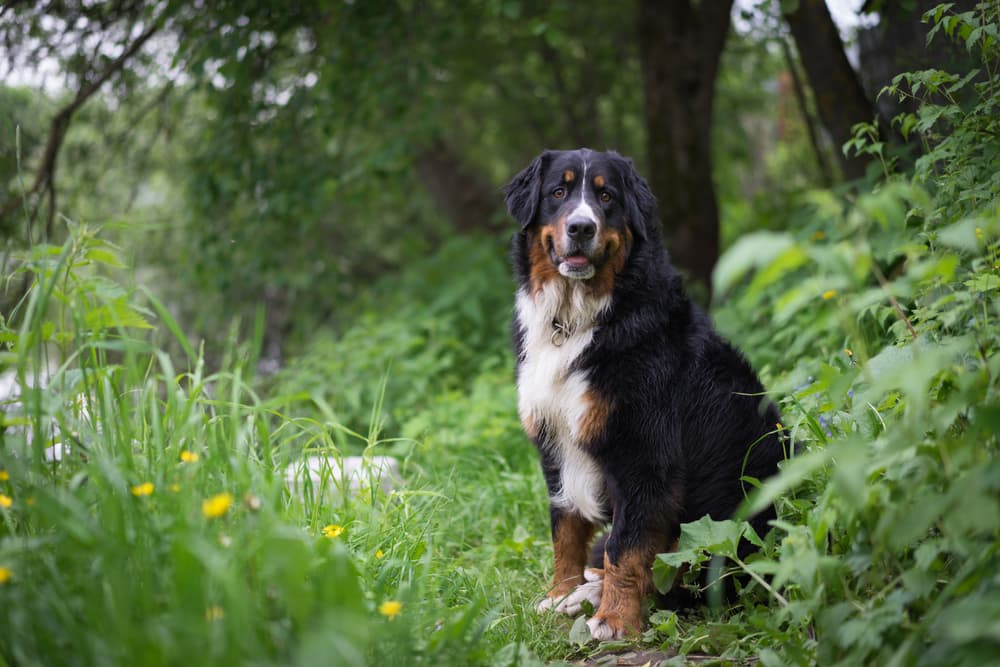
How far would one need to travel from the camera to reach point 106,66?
5918 millimetres

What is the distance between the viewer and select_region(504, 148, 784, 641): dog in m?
2.82

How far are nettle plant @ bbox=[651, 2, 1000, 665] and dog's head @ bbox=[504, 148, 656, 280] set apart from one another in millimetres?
882

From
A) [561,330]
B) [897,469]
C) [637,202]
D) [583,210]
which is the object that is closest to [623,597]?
[561,330]

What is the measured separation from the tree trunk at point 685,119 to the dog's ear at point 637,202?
3.21m

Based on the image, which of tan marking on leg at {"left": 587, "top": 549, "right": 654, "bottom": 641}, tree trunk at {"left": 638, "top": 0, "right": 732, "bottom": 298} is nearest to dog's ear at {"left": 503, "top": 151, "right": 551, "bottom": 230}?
tan marking on leg at {"left": 587, "top": 549, "right": 654, "bottom": 641}

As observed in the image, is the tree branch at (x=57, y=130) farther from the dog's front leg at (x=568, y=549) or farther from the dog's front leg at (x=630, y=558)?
the dog's front leg at (x=630, y=558)

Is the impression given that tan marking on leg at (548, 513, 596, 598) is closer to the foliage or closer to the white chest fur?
the white chest fur

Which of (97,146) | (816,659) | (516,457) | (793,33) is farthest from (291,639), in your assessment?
(97,146)

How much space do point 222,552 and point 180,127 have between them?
766 cm

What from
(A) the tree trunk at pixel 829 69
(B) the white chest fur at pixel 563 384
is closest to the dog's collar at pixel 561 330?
(B) the white chest fur at pixel 563 384

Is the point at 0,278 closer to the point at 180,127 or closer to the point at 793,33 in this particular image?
the point at 793,33

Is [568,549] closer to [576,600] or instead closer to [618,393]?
[576,600]

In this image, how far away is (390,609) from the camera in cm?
209

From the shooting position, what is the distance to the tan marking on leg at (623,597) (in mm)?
2750
